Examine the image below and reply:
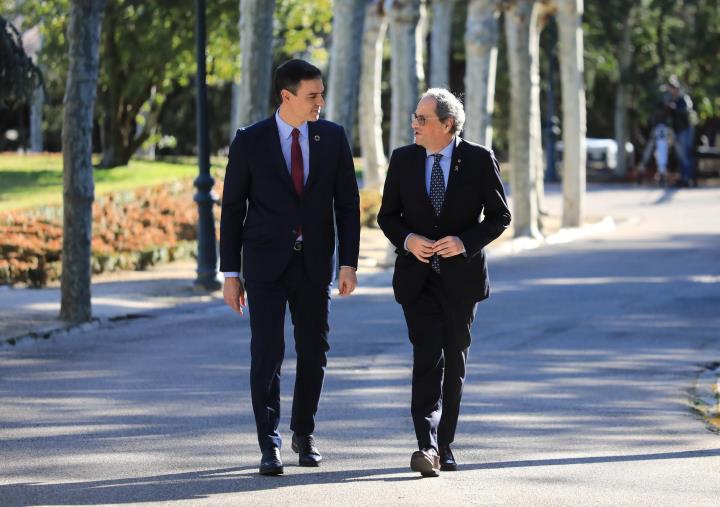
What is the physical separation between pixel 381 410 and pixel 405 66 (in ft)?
55.9

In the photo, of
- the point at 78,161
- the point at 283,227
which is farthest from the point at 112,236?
the point at 283,227

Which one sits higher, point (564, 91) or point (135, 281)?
point (564, 91)

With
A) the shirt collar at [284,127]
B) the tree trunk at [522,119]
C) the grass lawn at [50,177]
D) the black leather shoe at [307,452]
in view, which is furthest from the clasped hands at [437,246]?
the tree trunk at [522,119]

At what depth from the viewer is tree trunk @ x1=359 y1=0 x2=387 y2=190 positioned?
4028 cm

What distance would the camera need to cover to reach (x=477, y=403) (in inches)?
492

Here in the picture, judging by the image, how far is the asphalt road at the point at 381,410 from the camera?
9.20 metres

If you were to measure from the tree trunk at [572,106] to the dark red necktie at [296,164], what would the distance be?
23.1 metres

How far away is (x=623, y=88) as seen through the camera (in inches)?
2138

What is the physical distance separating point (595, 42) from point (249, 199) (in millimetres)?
46018

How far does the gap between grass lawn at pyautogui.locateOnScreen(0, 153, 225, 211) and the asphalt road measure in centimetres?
1125

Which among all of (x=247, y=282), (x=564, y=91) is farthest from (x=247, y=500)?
(x=564, y=91)

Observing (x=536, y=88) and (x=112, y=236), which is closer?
(x=112, y=236)

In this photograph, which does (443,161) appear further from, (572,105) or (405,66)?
(572,105)

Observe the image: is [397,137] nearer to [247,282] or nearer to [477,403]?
[477,403]
